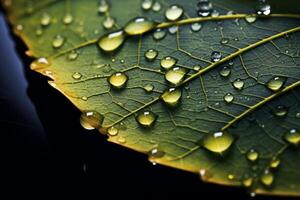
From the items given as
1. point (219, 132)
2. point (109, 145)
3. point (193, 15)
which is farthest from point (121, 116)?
point (193, 15)

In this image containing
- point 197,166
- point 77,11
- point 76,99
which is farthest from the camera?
point 77,11

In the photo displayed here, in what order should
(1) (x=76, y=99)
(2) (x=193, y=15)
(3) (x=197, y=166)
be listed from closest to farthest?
(3) (x=197, y=166) < (1) (x=76, y=99) < (2) (x=193, y=15)

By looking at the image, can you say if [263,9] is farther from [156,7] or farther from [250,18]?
[156,7]

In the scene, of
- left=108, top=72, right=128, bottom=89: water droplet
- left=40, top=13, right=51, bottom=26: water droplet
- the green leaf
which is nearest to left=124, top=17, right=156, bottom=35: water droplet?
the green leaf

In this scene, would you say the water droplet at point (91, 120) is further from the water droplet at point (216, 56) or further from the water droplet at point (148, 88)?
the water droplet at point (216, 56)

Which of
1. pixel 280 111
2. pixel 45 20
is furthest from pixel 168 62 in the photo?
pixel 45 20

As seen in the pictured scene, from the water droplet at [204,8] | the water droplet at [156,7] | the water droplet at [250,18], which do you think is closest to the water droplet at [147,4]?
the water droplet at [156,7]

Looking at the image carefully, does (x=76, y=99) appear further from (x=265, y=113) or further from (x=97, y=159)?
(x=265, y=113)

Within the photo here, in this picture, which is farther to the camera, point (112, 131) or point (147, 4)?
point (147, 4)
